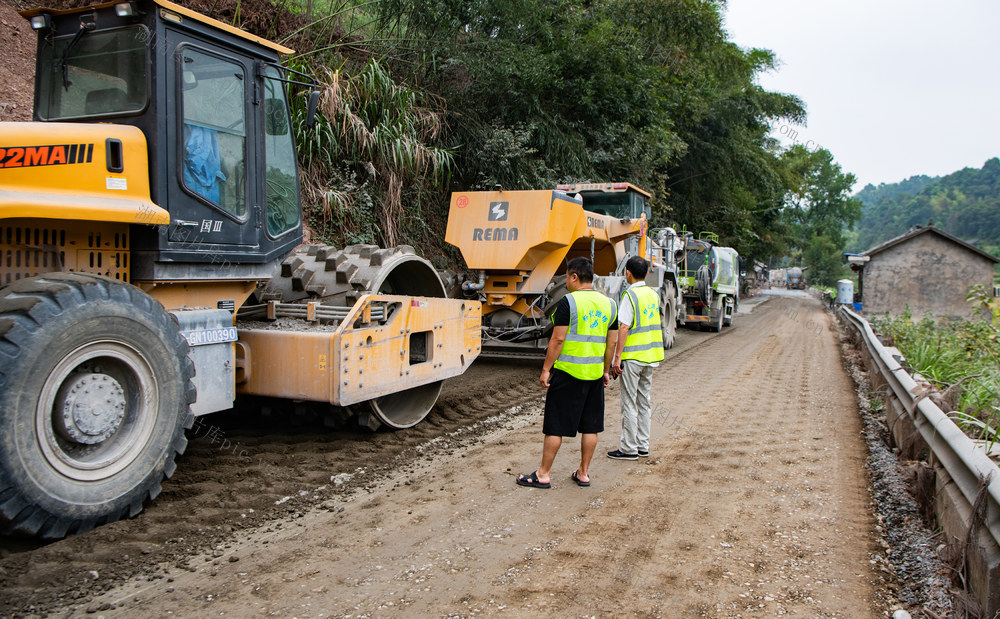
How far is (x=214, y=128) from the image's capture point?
4500mm

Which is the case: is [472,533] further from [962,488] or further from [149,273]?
[962,488]

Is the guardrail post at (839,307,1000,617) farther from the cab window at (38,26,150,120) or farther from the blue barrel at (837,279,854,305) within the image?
the blue barrel at (837,279,854,305)

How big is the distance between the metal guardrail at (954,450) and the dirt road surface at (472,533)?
0.59 meters

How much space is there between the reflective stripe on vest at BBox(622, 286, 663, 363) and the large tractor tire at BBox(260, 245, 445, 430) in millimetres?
1792

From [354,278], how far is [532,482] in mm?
2077

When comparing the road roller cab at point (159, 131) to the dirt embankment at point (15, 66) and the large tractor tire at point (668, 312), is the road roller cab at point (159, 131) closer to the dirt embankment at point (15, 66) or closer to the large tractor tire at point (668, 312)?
the dirt embankment at point (15, 66)

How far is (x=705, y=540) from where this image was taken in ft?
13.0

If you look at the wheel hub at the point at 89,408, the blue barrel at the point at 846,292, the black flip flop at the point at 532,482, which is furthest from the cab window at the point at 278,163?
the blue barrel at the point at 846,292

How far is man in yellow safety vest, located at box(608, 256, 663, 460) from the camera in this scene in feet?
18.8

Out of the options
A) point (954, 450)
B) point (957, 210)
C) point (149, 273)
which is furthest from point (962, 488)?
point (957, 210)

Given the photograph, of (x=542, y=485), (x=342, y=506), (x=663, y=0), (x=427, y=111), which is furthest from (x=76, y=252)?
(x=663, y=0)

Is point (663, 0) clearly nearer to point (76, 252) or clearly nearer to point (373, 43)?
point (373, 43)

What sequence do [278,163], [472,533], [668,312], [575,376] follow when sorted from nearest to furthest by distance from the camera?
1. [472,533]
2. [575,376]
3. [278,163]
4. [668,312]

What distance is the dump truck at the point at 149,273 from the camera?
337cm
